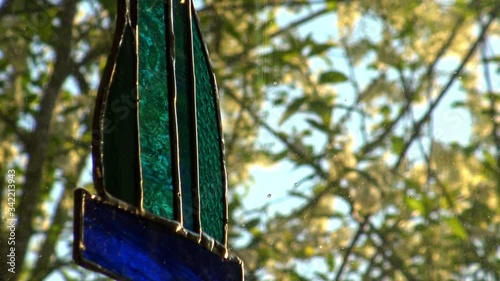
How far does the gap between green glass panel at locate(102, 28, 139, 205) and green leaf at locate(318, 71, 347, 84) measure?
1.13 feet

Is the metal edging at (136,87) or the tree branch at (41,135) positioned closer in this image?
the metal edging at (136,87)

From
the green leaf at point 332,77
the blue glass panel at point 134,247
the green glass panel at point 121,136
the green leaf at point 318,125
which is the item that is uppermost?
the green leaf at point 332,77

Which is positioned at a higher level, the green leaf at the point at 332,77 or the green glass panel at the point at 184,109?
the green leaf at the point at 332,77

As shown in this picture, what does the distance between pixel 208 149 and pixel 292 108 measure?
0.88 feet

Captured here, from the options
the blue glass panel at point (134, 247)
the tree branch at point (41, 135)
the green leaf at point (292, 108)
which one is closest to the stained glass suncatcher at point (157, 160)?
the blue glass panel at point (134, 247)

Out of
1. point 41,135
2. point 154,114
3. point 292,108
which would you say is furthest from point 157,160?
point 292,108

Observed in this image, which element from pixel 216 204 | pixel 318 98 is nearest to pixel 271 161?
pixel 318 98

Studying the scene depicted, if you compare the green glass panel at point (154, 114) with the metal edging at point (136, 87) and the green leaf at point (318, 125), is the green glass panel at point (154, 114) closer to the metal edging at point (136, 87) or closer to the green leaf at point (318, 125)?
the metal edging at point (136, 87)

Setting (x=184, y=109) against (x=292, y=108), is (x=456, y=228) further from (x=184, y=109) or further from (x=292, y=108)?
(x=184, y=109)

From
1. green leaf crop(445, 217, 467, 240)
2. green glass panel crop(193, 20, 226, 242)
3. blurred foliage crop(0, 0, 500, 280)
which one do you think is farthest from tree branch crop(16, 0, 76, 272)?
green leaf crop(445, 217, 467, 240)

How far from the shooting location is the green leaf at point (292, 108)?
70cm

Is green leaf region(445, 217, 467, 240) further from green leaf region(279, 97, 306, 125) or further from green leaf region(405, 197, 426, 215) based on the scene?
green leaf region(279, 97, 306, 125)

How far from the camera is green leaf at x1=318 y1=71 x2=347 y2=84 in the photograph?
722 millimetres

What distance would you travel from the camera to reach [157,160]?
0.41 metres
